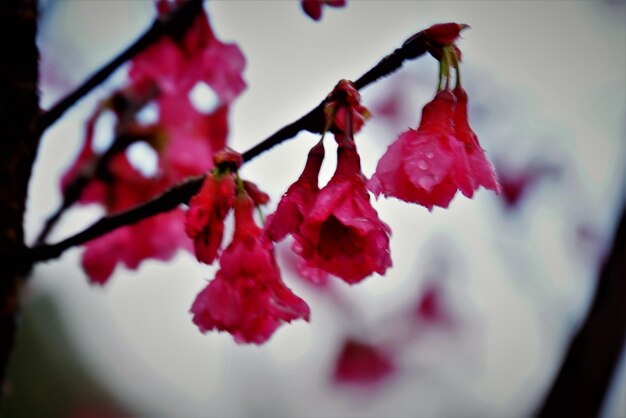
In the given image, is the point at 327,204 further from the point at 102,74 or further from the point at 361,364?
the point at 361,364

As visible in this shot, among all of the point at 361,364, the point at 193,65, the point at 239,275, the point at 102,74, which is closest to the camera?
the point at 239,275

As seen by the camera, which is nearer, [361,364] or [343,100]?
[343,100]

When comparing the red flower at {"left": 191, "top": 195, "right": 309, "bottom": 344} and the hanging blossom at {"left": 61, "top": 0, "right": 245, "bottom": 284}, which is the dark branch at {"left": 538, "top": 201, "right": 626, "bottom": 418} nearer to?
Answer: the red flower at {"left": 191, "top": 195, "right": 309, "bottom": 344}

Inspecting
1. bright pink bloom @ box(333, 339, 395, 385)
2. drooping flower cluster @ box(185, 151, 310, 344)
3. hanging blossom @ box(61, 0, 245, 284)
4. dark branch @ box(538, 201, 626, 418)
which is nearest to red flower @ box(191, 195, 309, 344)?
drooping flower cluster @ box(185, 151, 310, 344)

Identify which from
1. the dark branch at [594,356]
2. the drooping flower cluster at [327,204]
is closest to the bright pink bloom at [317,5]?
the drooping flower cluster at [327,204]

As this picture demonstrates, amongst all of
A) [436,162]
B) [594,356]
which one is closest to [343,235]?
[436,162]
